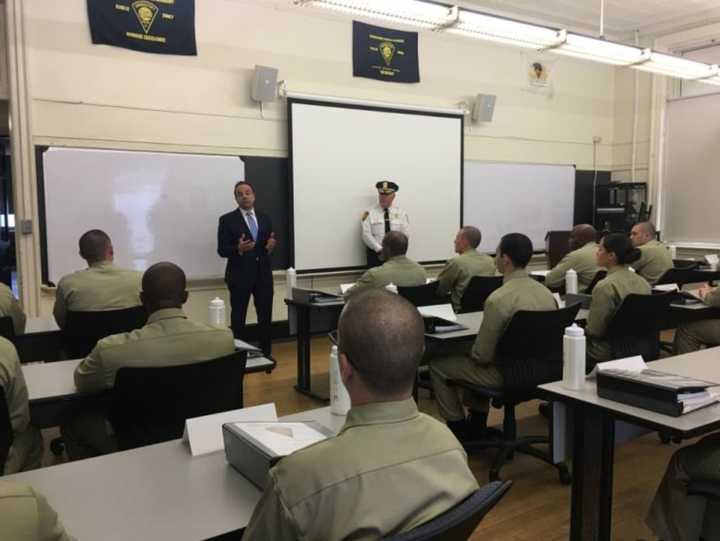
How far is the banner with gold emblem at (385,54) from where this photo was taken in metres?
6.60

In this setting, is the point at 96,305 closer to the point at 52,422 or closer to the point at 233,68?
the point at 52,422

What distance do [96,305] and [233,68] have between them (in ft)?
10.7

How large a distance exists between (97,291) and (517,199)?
5.80 meters

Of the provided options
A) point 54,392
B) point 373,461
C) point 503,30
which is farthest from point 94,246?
point 503,30

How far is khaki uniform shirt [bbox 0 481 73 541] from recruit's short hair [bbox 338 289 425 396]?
56cm

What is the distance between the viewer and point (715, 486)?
69.7 inches

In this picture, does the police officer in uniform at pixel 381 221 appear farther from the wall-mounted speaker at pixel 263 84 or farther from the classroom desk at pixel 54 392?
the classroom desk at pixel 54 392

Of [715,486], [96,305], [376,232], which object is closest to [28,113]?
[96,305]

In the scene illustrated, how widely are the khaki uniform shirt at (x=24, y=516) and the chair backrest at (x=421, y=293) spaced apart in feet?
10.8

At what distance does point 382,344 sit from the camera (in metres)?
1.19

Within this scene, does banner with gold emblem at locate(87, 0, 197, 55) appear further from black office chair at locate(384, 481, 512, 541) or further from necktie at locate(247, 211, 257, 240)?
black office chair at locate(384, 481, 512, 541)

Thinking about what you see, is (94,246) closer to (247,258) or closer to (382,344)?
(247,258)

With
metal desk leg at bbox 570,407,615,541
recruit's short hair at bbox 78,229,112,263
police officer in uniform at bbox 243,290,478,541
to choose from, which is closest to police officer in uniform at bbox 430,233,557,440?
metal desk leg at bbox 570,407,615,541

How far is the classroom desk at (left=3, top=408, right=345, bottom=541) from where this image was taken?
4.10 feet
